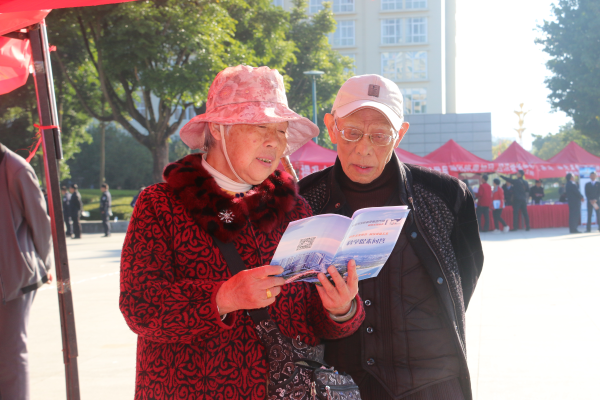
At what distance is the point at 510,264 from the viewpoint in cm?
1073

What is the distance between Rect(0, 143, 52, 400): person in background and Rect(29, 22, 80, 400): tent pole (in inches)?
29.5

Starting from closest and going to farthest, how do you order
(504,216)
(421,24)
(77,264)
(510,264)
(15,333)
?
1. (15,333)
2. (510,264)
3. (77,264)
4. (504,216)
5. (421,24)

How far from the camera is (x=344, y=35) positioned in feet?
181

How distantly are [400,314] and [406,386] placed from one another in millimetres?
274

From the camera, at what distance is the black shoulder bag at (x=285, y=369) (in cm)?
181

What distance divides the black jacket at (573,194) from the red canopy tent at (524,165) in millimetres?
3828

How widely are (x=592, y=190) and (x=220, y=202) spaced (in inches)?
708

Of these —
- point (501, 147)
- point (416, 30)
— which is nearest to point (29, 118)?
point (416, 30)

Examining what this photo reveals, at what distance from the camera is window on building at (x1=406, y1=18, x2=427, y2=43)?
54.2 meters

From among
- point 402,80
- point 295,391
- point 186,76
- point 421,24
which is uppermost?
point 421,24

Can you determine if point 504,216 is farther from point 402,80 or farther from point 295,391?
point 402,80

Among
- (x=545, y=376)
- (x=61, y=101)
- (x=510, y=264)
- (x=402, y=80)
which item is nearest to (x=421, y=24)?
(x=402, y=80)

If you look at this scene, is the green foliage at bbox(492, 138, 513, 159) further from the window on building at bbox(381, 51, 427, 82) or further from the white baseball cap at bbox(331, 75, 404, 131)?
the white baseball cap at bbox(331, 75, 404, 131)

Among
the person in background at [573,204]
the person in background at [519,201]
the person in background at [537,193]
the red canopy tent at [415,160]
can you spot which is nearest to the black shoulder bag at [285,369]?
the red canopy tent at [415,160]
